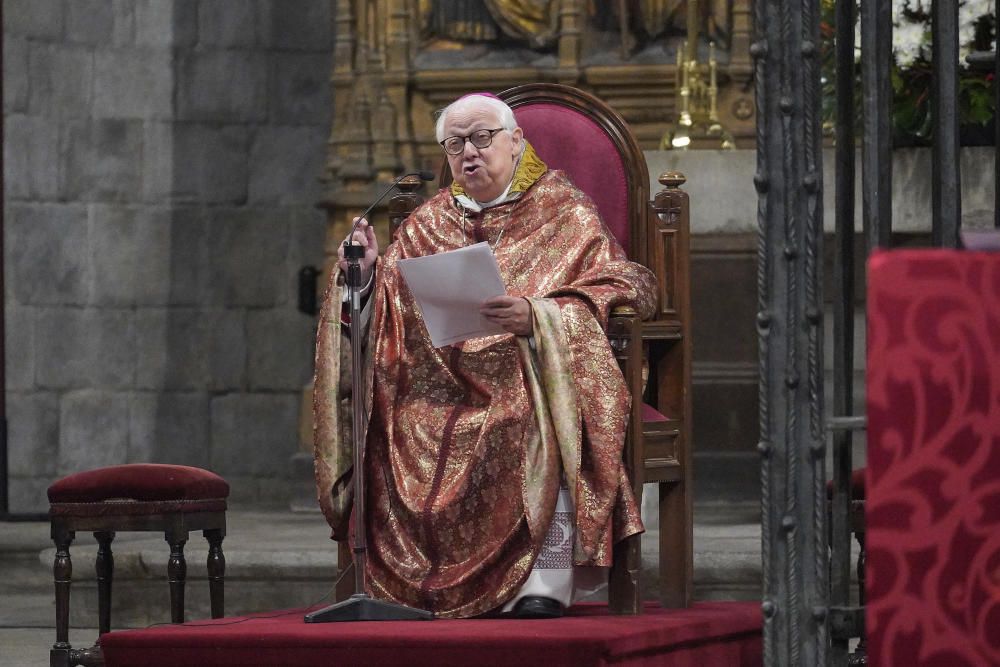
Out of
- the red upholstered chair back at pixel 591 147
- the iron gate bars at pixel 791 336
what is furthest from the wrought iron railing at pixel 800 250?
the red upholstered chair back at pixel 591 147

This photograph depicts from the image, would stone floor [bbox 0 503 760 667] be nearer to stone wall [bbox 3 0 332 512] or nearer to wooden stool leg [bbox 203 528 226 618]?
wooden stool leg [bbox 203 528 226 618]

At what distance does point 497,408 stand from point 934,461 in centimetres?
182

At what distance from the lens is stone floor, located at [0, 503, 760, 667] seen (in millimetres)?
5750

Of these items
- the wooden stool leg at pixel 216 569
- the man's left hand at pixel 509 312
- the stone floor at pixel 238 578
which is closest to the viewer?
the man's left hand at pixel 509 312

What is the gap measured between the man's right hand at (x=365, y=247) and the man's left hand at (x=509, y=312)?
0.30m

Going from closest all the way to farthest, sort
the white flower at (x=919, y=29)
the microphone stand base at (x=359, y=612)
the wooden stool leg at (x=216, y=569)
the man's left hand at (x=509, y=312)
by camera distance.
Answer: the microphone stand base at (x=359, y=612) < the man's left hand at (x=509, y=312) < the wooden stool leg at (x=216, y=569) < the white flower at (x=919, y=29)

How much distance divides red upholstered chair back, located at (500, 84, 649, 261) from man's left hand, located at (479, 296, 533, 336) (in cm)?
54

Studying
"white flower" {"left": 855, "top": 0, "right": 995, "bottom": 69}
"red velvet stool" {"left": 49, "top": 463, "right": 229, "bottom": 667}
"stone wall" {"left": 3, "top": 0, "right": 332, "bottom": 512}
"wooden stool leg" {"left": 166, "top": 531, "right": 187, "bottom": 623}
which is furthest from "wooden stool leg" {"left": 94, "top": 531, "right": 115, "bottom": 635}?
"stone wall" {"left": 3, "top": 0, "right": 332, "bottom": 512}

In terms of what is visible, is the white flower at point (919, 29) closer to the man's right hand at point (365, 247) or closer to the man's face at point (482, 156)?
the man's face at point (482, 156)

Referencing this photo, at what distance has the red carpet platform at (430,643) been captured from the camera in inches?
158

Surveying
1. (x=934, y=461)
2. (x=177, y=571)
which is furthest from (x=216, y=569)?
(x=934, y=461)

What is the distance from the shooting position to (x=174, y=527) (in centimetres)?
498

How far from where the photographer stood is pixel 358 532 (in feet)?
14.3

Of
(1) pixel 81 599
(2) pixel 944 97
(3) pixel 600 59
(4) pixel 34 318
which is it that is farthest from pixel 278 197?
(2) pixel 944 97
